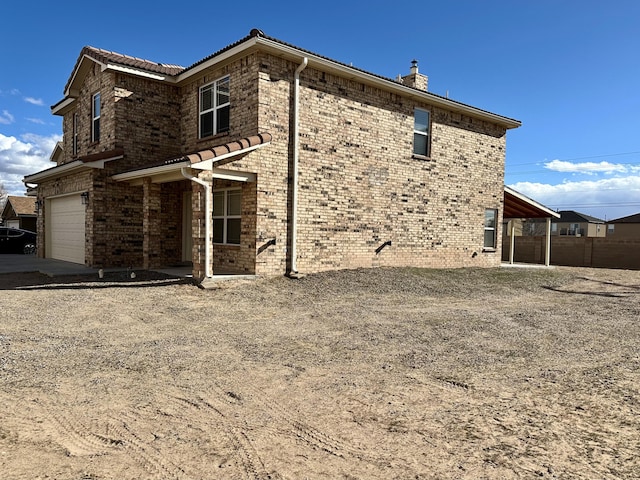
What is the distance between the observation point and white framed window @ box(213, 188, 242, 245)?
11864mm

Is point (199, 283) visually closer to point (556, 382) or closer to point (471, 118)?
point (556, 382)

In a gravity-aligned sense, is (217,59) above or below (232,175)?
above

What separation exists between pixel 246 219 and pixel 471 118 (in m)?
9.18

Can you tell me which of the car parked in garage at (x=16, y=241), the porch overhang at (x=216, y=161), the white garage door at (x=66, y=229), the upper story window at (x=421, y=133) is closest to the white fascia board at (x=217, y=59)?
the porch overhang at (x=216, y=161)

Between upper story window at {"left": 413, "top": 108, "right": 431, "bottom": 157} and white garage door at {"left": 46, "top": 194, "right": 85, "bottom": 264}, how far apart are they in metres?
10.6

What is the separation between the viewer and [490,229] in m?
16.8

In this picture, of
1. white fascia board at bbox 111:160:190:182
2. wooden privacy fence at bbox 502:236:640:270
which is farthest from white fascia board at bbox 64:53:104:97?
wooden privacy fence at bbox 502:236:640:270

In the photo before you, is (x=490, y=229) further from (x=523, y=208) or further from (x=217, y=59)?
(x=217, y=59)

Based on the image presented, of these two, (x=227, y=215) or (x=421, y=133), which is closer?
(x=227, y=215)

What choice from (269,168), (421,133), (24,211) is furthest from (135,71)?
(24,211)

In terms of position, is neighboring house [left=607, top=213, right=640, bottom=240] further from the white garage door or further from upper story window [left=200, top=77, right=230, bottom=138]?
the white garage door

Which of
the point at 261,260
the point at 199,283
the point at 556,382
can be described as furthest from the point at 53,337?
the point at 556,382

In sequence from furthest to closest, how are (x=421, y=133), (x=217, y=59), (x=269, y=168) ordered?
(x=421, y=133), (x=217, y=59), (x=269, y=168)

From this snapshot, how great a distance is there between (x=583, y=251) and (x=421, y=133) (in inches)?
676
